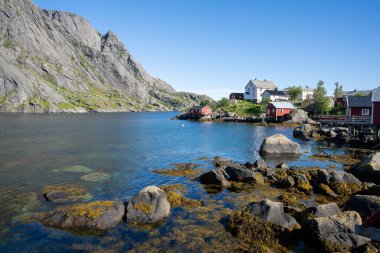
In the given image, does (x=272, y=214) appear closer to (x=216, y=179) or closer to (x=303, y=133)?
(x=216, y=179)

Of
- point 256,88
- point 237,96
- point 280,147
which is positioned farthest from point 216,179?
point 237,96

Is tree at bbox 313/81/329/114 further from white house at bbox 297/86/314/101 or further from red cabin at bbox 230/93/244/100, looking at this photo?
red cabin at bbox 230/93/244/100

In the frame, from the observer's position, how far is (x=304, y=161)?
42.0 m

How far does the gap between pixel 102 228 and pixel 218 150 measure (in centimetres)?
3542

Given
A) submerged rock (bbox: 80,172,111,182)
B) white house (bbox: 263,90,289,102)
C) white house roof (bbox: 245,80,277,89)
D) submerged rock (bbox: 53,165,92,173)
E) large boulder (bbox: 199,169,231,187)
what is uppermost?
white house roof (bbox: 245,80,277,89)

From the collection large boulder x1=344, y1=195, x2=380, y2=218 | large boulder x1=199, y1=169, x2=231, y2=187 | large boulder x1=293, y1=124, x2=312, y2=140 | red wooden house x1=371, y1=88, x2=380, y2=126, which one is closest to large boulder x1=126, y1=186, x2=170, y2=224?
large boulder x1=199, y1=169, x2=231, y2=187

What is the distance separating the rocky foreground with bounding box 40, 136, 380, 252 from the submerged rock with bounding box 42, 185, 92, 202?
0.08m

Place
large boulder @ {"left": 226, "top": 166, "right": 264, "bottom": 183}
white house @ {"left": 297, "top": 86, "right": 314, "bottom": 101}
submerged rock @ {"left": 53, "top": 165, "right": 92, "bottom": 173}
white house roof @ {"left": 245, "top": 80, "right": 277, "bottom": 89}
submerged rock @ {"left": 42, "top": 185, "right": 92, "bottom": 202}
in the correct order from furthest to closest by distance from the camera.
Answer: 1. white house @ {"left": 297, "top": 86, "right": 314, "bottom": 101}
2. white house roof @ {"left": 245, "top": 80, "right": 277, "bottom": 89}
3. submerged rock @ {"left": 53, "top": 165, "right": 92, "bottom": 173}
4. large boulder @ {"left": 226, "top": 166, "right": 264, "bottom": 183}
5. submerged rock @ {"left": 42, "top": 185, "right": 92, "bottom": 202}

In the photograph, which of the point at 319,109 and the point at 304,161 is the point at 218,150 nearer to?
the point at 304,161

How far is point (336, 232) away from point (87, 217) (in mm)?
15955

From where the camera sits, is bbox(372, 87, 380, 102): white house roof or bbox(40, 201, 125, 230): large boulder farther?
bbox(372, 87, 380, 102): white house roof

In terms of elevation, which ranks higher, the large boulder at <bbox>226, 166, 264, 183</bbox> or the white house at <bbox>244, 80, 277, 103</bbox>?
the white house at <bbox>244, 80, 277, 103</bbox>

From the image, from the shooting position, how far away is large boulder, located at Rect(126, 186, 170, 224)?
20000 millimetres

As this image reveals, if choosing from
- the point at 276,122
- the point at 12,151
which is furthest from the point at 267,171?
the point at 276,122
